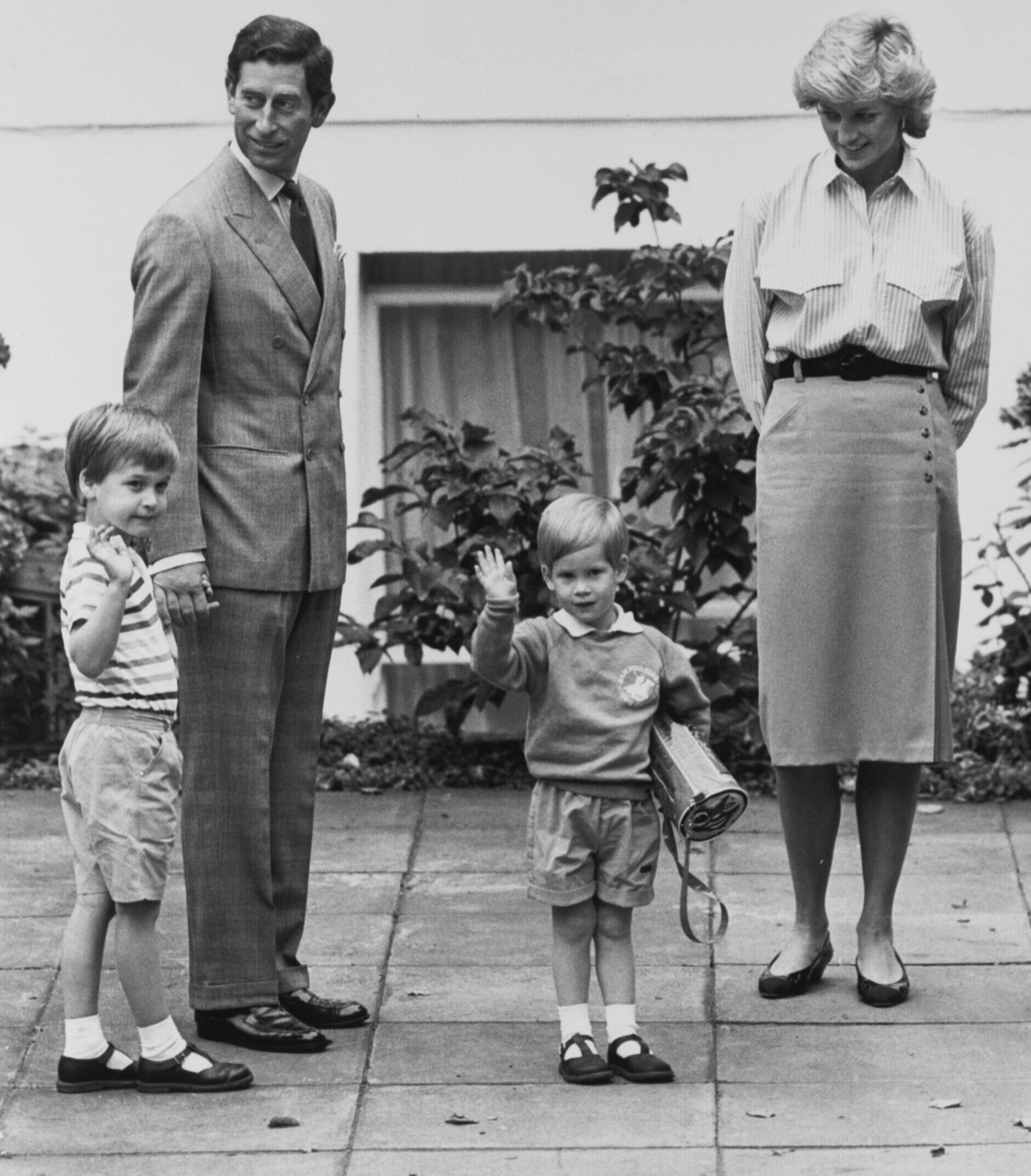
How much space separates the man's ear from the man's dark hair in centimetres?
2

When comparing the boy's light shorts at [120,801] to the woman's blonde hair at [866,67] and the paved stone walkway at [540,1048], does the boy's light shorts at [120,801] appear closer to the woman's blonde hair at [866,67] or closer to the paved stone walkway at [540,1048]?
the paved stone walkway at [540,1048]

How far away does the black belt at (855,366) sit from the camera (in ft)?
15.7

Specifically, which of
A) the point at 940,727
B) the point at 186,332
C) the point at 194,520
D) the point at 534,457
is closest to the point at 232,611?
the point at 194,520

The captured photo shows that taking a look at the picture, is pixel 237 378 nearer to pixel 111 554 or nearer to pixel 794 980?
pixel 111 554

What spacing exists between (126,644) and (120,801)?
0.31 metres

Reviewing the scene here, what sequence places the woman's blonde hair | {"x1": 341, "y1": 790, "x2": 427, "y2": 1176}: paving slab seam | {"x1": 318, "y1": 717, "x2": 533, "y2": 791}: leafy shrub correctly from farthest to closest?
{"x1": 318, "y1": 717, "x2": 533, "y2": 791}: leafy shrub < the woman's blonde hair < {"x1": 341, "y1": 790, "x2": 427, "y2": 1176}: paving slab seam

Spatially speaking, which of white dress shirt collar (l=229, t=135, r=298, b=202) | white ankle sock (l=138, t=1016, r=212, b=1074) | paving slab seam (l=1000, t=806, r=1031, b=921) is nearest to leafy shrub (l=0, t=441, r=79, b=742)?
white dress shirt collar (l=229, t=135, r=298, b=202)

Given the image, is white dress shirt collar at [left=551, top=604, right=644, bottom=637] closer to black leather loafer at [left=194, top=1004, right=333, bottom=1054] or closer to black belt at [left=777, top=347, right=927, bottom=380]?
black belt at [left=777, top=347, right=927, bottom=380]

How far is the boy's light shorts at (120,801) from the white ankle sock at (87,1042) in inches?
11.1

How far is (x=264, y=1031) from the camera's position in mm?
4551

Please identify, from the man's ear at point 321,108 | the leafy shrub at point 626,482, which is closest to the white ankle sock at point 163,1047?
the man's ear at point 321,108

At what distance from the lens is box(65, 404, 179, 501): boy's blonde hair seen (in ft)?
13.6

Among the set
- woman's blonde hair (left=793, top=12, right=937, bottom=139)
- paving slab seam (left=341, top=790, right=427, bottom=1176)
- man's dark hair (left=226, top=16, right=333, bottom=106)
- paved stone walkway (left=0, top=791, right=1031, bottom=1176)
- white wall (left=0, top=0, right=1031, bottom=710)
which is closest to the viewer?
paved stone walkway (left=0, top=791, right=1031, bottom=1176)

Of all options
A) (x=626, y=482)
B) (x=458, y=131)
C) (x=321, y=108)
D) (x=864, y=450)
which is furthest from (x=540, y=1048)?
(x=458, y=131)
